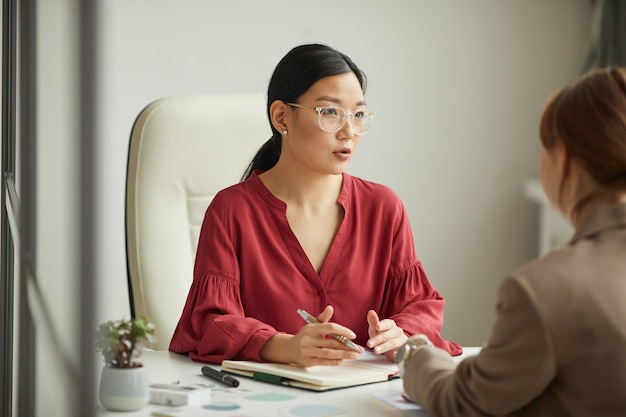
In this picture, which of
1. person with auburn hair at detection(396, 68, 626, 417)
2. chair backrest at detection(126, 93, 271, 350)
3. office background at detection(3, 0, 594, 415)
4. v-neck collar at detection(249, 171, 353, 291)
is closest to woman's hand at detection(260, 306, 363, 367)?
v-neck collar at detection(249, 171, 353, 291)

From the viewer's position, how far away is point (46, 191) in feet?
3.76

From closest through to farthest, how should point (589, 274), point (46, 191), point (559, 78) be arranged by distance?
point (46, 191), point (589, 274), point (559, 78)

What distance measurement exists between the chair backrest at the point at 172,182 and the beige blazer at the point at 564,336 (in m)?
1.19

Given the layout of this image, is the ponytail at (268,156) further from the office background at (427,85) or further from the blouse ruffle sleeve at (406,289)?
the office background at (427,85)

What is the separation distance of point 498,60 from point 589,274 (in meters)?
2.48

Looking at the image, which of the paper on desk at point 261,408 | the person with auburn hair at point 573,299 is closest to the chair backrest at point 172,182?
the paper on desk at point 261,408

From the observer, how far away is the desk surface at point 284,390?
149 centimetres

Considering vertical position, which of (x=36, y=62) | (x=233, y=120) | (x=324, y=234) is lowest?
(x=324, y=234)

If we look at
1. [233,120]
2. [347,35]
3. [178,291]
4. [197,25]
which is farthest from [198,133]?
[347,35]

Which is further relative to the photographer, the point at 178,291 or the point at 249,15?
the point at 249,15

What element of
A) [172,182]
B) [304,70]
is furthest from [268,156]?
[172,182]

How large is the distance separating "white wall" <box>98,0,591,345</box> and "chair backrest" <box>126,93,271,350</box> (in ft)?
2.75

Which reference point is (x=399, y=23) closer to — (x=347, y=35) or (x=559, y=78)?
(x=347, y=35)

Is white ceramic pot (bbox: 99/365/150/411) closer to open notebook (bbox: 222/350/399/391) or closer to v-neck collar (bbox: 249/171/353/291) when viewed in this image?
open notebook (bbox: 222/350/399/391)
